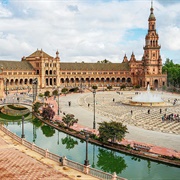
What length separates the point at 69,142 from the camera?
35250mm

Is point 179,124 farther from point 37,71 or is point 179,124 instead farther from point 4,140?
point 37,71

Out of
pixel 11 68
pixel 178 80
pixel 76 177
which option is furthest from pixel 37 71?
pixel 76 177

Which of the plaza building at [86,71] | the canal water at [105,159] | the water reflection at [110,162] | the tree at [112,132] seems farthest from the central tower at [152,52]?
the water reflection at [110,162]

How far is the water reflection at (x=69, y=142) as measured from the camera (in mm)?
33919

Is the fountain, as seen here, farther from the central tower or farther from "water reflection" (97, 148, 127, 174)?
the central tower

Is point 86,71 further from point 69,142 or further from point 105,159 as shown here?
point 105,159

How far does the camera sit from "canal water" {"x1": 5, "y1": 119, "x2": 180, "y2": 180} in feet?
81.8

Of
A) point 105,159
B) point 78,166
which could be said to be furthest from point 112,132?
point 78,166

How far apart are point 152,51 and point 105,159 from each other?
100293 millimetres

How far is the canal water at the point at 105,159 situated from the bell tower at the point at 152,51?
88.6m

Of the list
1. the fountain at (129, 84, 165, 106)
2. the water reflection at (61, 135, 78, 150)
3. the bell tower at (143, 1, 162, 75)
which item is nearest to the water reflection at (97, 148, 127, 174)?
the water reflection at (61, 135, 78, 150)

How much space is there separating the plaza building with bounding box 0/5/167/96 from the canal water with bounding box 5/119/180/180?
7043cm

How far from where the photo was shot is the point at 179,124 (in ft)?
136

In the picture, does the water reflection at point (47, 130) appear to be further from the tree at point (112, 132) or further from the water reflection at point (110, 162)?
the water reflection at point (110, 162)
